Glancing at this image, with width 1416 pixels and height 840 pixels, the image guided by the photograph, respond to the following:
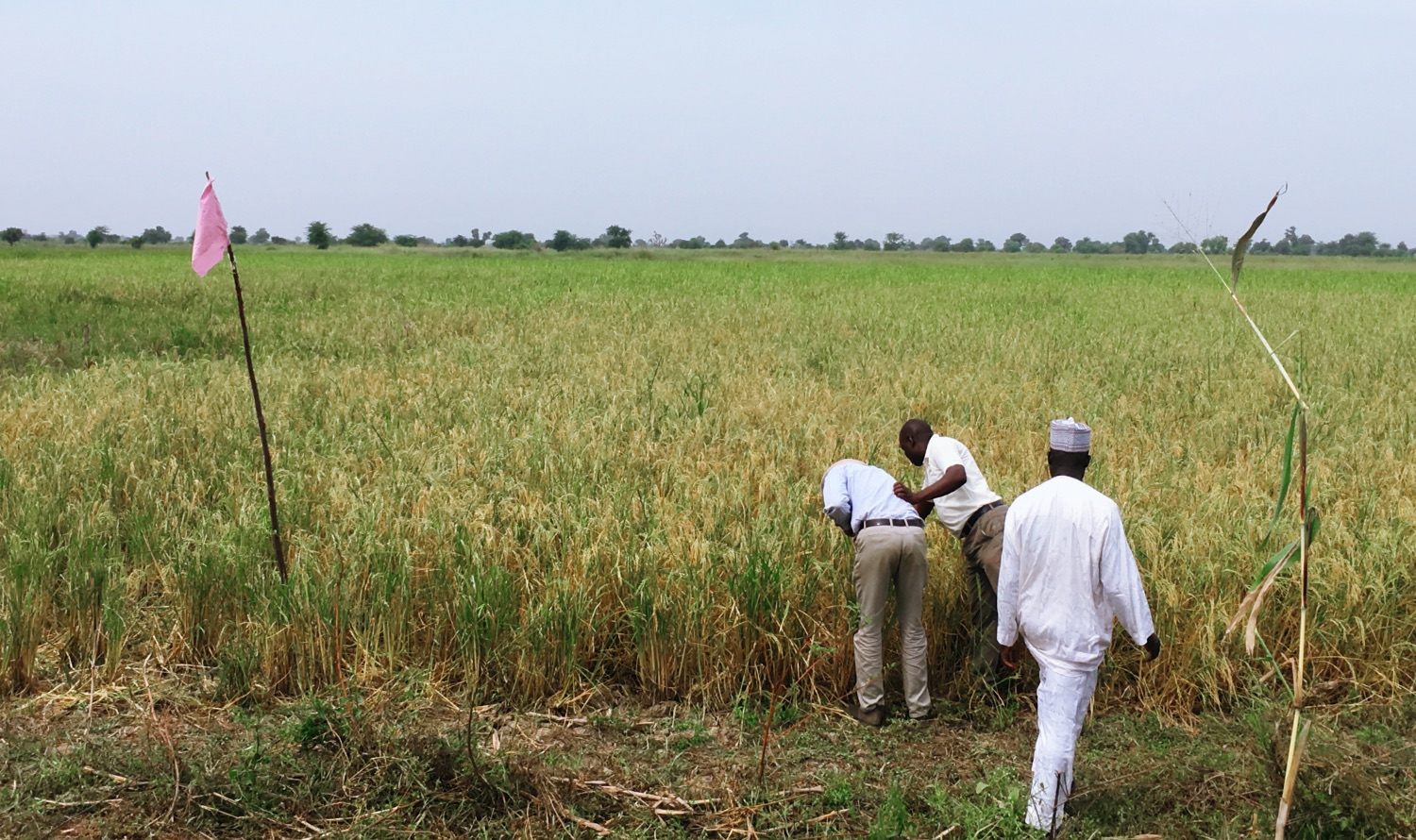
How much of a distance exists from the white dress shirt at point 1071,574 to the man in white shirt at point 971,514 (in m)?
0.96

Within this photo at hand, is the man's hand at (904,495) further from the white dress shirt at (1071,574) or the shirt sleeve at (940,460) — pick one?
the white dress shirt at (1071,574)

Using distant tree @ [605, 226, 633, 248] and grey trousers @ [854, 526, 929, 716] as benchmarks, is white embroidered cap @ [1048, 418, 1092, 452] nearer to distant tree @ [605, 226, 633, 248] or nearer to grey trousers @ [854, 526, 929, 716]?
grey trousers @ [854, 526, 929, 716]

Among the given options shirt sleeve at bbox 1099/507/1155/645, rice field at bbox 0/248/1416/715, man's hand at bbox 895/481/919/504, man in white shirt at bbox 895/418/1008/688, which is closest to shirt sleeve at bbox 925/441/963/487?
man in white shirt at bbox 895/418/1008/688

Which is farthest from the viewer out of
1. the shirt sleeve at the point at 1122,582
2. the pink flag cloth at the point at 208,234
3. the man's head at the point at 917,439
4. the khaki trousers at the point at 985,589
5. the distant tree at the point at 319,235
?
the distant tree at the point at 319,235

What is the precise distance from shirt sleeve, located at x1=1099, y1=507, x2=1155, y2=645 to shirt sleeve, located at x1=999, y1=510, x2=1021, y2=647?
29 centimetres

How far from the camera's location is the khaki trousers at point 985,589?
4570 mm

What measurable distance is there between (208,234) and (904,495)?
10.6 feet

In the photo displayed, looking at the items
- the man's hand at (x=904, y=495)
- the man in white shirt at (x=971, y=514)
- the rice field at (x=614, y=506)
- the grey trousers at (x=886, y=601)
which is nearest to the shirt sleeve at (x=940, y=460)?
the man in white shirt at (x=971, y=514)

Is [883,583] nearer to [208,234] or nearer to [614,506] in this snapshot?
[614,506]

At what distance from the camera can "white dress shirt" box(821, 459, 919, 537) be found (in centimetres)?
447

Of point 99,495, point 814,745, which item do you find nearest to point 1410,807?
point 814,745

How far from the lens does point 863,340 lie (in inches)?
558

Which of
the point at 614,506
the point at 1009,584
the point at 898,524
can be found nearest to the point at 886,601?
the point at 898,524

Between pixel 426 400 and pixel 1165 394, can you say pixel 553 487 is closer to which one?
pixel 426 400
